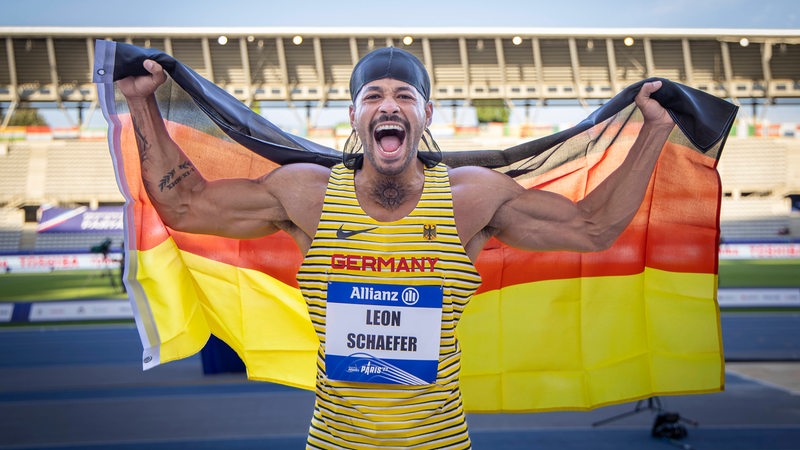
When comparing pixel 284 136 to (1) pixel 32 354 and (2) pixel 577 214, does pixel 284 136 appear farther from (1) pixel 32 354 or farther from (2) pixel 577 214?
(1) pixel 32 354

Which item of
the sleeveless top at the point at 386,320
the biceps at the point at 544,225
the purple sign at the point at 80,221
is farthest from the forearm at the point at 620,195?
the purple sign at the point at 80,221

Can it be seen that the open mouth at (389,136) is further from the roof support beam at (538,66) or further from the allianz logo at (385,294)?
the roof support beam at (538,66)

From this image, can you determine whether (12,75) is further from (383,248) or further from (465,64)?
(383,248)

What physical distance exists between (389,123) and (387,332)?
28.8 inches

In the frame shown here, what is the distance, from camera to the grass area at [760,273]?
67.9 feet

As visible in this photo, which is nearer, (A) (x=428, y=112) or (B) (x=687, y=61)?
(A) (x=428, y=112)

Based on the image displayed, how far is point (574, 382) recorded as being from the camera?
11.0 ft

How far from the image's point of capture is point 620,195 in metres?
2.93

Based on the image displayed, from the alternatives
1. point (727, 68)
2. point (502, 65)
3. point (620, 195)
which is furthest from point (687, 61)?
point (620, 195)

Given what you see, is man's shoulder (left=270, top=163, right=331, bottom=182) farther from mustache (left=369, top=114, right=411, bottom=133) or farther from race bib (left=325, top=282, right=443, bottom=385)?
race bib (left=325, top=282, right=443, bottom=385)

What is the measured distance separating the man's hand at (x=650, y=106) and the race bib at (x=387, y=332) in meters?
1.22

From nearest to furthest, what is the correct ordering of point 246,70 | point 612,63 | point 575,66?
point 246,70 < point 575,66 < point 612,63

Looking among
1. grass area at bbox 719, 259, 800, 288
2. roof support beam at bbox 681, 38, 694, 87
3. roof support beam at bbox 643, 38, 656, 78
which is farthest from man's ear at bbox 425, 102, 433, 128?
roof support beam at bbox 681, 38, 694, 87

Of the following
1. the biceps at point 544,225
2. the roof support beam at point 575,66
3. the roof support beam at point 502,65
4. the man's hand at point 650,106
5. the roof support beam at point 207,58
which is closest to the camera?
the biceps at point 544,225
